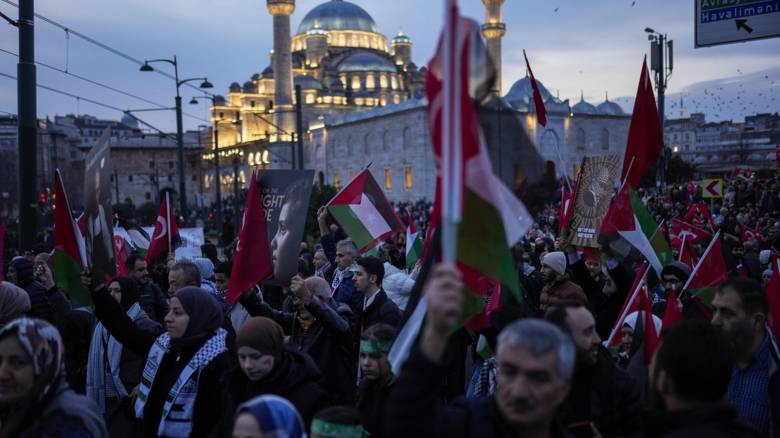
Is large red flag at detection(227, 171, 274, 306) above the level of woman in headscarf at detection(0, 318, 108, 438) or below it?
above

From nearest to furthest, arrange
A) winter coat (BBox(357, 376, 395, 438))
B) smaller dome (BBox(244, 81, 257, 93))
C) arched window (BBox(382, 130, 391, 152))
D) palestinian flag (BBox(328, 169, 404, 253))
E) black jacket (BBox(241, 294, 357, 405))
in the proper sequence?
1. winter coat (BBox(357, 376, 395, 438))
2. black jacket (BBox(241, 294, 357, 405))
3. palestinian flag (BBox(328, 169, 404, 253))
4. arched window (BBox(382, 130, 391, 152))
5. smaller dome (BBox(244, 81, 257, 93))

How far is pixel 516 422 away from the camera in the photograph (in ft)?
7.59

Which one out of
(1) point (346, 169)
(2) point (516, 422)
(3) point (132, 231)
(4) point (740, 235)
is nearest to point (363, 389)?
(2) point (516, 422)

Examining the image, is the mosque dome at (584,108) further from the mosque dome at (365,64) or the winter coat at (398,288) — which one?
the winter coat at (398,288)

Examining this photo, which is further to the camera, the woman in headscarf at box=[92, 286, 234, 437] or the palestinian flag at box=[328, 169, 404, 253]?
the palestinian flag at box=[328, 169, 404, 253]

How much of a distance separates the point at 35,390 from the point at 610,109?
217 ft

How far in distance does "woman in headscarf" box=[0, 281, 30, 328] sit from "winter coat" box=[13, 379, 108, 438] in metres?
2.00

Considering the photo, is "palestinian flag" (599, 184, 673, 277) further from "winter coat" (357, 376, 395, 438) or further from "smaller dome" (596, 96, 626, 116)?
"smaller dome" (596, 96, 626, 116)

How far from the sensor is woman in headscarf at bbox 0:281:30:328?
4680mm

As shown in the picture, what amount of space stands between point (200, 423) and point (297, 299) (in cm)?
119

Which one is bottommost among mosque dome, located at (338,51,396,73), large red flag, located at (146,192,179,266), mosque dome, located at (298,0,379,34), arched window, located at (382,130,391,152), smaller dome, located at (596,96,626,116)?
large red flag, located at (146,192,179,266)

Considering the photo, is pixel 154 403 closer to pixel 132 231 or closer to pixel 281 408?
pixel 281 408

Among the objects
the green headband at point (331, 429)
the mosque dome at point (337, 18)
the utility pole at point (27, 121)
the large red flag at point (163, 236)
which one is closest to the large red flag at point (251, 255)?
the green headband at point (331, 429)

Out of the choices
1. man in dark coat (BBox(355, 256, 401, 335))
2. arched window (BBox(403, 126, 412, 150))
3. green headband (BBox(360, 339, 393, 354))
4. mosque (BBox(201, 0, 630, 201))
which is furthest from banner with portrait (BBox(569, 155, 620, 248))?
arched window (BBox(403, 126, 412, 150))
